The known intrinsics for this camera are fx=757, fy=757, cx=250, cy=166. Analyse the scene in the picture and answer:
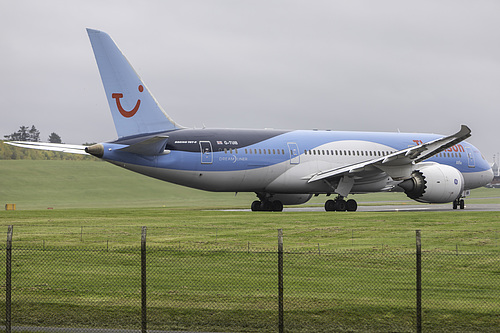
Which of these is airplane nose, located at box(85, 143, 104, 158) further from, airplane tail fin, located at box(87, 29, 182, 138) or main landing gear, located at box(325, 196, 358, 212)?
main landing gear, located at box(325, 196, 358, 212)

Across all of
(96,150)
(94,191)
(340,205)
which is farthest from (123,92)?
(94,191)

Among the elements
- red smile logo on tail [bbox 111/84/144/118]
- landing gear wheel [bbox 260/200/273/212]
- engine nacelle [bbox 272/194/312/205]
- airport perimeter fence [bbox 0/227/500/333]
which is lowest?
airport perimeter fence [bbox 0/227/500/333]

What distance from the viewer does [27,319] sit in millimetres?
14258

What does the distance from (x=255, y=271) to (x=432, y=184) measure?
23.9 metres

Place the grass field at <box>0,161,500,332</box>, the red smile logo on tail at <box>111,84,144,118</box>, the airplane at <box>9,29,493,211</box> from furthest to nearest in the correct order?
the red smile logo on tail at <box>111,84,144,118</box>, the airplane at <box>9,29,493,211</box>, the grass field at <box>0,161,500,332</box>

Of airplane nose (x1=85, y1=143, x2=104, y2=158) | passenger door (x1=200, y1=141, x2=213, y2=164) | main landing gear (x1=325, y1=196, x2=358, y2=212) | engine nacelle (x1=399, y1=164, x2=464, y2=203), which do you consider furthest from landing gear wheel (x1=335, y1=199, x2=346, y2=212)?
airplane nose (x1=85, y1=143, x2=104, y2=158)

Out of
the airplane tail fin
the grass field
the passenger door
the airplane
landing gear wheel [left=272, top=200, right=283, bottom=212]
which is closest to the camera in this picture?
the grass field

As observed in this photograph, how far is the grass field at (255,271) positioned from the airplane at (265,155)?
10.4ft

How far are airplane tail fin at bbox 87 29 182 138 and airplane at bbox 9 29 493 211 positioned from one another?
0.16 ft

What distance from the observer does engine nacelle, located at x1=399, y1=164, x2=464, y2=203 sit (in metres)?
41.2

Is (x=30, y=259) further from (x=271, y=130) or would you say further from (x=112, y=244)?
(x=271, y=130)

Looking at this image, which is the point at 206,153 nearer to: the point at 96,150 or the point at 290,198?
the point at 96,150

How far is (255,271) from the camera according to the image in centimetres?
1955

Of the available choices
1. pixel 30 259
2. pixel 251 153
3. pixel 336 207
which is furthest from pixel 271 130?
pixel 30 259
